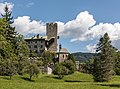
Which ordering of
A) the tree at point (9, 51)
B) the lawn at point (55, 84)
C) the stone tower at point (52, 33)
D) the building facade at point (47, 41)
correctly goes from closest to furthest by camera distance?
the lawn at point (55, 84) → the tree at point (9, 51) → the stone tower at point (52, 33) → the building facade at point (47, 41)

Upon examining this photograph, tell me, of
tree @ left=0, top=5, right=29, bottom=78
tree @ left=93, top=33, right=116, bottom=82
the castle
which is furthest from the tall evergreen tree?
the castle

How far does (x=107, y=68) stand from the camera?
7225cm

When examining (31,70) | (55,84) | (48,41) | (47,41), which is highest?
(47,41)

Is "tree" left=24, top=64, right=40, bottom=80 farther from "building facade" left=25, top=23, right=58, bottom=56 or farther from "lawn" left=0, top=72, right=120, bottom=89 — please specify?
"building facade" left=25, top=23, right=58, bottom=56

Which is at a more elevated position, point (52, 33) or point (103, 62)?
point (52, 33)

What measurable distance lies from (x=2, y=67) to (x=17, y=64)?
690cm

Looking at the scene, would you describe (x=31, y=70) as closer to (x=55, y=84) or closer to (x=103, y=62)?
(x=103, y=62)

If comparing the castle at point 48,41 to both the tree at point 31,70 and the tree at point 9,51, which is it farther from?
the tree at point 31,70

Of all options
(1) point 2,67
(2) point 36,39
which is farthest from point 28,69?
(2) point 36,39

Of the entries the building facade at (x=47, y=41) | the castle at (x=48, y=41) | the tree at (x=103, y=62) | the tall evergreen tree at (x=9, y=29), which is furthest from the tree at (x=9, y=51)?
the building facade at (x=47, y=41)

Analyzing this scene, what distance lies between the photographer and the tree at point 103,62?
71.6m

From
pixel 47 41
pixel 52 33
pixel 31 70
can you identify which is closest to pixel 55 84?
pixel 31 70

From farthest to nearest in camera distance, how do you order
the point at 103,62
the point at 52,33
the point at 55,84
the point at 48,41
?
the point at 48,41 < the point at 52,33 < the point at 103,62 < the point at 55,84

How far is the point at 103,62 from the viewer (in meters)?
72.4
